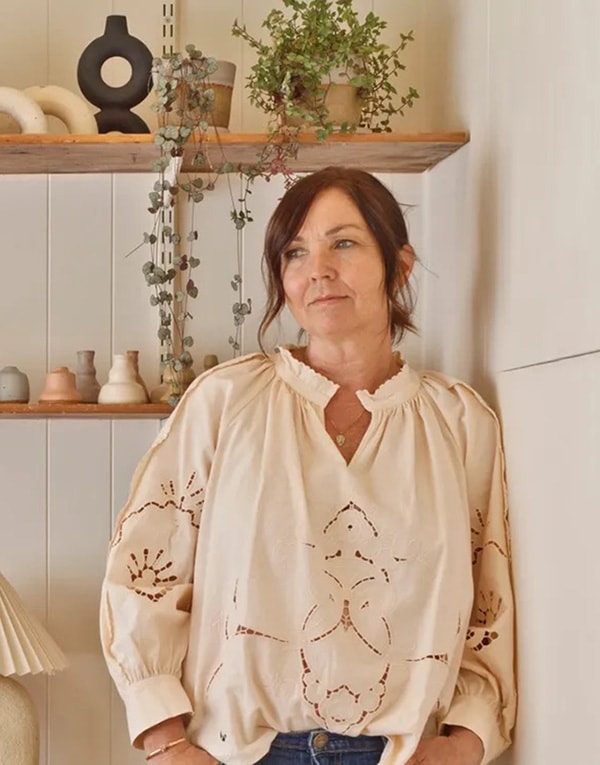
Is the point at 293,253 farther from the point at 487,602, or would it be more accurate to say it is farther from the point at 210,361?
Result: the point at 487,602

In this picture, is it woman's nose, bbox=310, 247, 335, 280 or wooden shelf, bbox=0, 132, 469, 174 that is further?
wooden shelf, bbox=0, 132, 469, 174

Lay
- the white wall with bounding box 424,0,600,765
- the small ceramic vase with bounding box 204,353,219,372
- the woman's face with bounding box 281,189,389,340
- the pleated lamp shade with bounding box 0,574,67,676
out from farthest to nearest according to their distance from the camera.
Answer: the small ceramic vase with bounding box 204,353,219,372
the pleated lamp shade with bounding box 0,574,67,676
the woman's face with bounding box 281,189,389,340
the white wall with bounding box 424,0,600,765

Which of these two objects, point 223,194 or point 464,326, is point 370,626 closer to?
point 464,326

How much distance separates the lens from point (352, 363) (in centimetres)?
176

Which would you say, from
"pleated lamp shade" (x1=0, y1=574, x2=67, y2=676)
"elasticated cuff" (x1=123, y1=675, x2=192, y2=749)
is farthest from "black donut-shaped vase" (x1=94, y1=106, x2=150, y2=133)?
"elasticated cuff" (x1=123, y1=675, x2=192, y2=749)

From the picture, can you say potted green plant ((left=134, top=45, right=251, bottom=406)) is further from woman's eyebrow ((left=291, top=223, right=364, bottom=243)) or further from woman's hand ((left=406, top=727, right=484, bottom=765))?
woman's hand ((left=406, top=727, right=484, bottom=765))

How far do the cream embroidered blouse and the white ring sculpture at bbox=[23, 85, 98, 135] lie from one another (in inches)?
22.6

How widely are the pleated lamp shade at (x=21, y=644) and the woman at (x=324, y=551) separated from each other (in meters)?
0.29

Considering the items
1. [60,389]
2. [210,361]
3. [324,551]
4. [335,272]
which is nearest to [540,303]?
[335,272]

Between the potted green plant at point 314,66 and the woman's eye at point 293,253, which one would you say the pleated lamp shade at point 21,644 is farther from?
the potted green plant at point 314,66

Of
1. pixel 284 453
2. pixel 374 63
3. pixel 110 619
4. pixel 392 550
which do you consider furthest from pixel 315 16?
pixel 110 619

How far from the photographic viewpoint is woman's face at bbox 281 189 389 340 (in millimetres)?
1707

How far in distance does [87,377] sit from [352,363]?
57 centimetres

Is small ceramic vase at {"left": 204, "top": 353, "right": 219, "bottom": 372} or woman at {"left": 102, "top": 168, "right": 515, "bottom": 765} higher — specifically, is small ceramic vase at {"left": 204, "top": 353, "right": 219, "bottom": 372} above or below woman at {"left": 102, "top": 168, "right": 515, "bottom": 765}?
above
